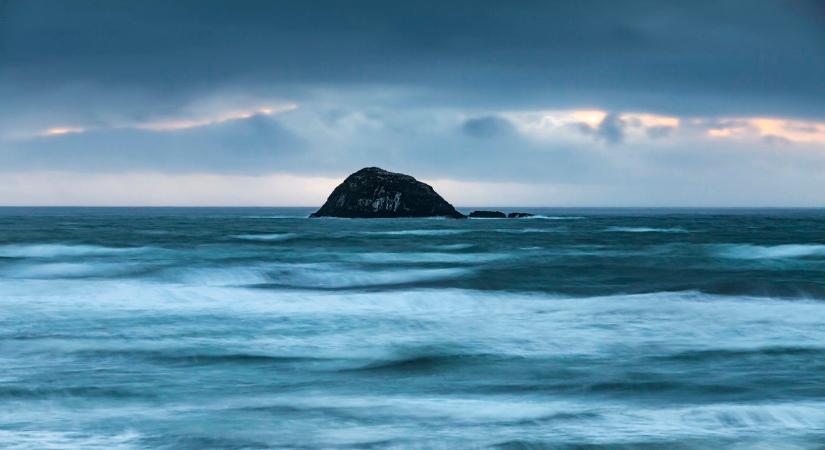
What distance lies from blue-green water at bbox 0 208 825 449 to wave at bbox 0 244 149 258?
9.33 meters

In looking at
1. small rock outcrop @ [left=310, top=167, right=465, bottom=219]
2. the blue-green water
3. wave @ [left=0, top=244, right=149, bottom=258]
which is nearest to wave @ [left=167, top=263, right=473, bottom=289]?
the blue-green water

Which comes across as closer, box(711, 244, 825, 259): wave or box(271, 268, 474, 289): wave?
box(271, 268, 474, 289): wave

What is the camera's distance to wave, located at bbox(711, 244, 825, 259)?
1686 inches

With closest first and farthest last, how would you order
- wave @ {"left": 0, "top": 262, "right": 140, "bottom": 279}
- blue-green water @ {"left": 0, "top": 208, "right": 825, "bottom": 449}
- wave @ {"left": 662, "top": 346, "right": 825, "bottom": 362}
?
blue-green water @ {"left": 0, "top": 208, "right": 825, "bottom": 449}, wave @ {"left": 662, "top": 346, "right": 825, "bottom": 362}, wave @ {"left": 0, "top": 262, "right": 140, "bottom": 279}

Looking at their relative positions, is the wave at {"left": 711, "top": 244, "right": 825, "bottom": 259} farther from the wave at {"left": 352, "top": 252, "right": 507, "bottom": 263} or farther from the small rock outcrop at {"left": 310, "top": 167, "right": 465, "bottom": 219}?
the small rock outcrop at {"left": 310, "top": 167, "right": 465, "bottom": 219}

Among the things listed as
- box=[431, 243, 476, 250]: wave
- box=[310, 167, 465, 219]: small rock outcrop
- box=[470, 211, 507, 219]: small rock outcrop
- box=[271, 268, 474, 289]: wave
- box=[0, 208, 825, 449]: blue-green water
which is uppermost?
box=[310, 167, 465, 219]: small rock outcrop

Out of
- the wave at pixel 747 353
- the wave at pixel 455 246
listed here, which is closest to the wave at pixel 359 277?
the wave at pixel 455 246

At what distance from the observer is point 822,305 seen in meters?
21.5

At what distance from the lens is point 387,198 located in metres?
101

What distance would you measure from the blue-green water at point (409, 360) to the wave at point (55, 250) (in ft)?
30.6

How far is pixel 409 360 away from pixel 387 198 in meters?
87.5

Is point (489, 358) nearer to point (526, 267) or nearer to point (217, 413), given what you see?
point (217, 413)

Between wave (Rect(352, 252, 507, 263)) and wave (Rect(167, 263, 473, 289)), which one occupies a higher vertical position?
wave (Rect(352, 252, 507, 263))

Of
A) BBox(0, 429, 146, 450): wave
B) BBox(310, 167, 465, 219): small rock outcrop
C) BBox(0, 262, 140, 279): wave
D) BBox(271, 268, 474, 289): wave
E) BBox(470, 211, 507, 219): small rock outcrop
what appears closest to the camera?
BBox(0, 429, 146, 450): wave
